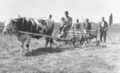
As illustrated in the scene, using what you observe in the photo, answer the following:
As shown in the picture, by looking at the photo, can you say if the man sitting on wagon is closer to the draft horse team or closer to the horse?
the draft horse team

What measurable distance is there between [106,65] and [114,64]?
1.30 ft

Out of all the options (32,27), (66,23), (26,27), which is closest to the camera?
(26,27)

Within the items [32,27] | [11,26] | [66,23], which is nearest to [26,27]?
[32,27]

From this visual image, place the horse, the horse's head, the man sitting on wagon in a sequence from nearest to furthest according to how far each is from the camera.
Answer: the horse's head → the horse → the man sitting on wagon

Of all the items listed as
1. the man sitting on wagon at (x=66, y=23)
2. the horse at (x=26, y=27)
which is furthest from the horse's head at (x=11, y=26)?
the man sitting on wagon at (x=66, y=23)

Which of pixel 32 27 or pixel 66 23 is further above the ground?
pixel 66 23

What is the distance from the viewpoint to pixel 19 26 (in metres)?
12.4

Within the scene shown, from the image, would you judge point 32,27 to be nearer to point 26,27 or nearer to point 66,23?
point 26,27

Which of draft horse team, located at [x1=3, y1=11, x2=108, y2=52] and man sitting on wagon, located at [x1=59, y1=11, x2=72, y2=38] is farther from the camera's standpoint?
man sitting on wagon, located at [x1=59, y1=11, x2=72, y2=38]

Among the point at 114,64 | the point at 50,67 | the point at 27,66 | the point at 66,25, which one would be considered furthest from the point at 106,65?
the point at 66,25

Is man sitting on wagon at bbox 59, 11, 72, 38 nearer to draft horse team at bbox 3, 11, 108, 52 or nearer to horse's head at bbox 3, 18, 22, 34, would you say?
draft horse team at bbox 3, 11, 108, 52

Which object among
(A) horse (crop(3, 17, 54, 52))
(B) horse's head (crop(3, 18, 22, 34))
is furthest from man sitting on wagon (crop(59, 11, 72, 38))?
(B) horse's head (crop(3, 18, 22, 34))

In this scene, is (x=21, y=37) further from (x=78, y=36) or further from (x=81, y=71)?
(x=81, y=71)

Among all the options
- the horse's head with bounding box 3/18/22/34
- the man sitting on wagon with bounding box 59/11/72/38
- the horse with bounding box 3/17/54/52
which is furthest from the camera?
the man sitting on wagon with bounding box 59/11/72/38
